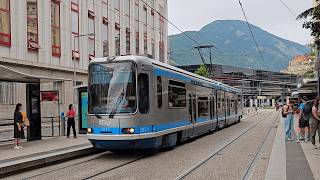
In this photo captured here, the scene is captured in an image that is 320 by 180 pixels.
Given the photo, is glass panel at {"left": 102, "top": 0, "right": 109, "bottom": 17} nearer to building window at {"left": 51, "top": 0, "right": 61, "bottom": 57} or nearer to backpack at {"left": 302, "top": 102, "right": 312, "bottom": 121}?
building window at {"left": 51, "top": 0, "right": 61, "bottom": 57}

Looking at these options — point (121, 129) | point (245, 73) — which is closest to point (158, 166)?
point (121, 129)

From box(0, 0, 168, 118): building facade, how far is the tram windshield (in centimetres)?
1692

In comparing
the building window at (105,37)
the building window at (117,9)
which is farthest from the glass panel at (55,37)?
the building window at (117,9)

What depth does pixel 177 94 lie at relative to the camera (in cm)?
1736

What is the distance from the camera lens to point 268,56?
196 metres

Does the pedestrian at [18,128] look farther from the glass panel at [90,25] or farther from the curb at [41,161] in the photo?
the glass panel at [90,25]

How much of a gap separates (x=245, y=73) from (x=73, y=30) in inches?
3750

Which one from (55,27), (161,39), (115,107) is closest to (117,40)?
(55,27)

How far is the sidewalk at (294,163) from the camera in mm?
10500

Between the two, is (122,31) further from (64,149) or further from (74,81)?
(64,149)

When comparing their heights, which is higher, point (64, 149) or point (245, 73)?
point (245, 73)

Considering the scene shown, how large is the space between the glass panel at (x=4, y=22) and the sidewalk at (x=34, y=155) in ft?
48.3

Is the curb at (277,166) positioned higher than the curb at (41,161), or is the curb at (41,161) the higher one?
the curb at (41,161)

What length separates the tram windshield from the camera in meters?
13.8
